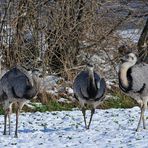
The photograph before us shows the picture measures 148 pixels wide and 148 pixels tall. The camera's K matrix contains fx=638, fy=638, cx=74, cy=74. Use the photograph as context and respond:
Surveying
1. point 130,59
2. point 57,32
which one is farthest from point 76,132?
point 57,32

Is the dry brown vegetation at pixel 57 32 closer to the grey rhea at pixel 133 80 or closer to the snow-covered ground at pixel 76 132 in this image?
the snow-covered ground at pixel 76 132

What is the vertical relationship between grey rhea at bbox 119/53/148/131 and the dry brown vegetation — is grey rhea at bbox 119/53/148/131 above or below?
below

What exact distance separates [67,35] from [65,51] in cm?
47

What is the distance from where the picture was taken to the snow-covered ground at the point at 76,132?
350 inches

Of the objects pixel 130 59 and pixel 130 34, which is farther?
pixel 130 34

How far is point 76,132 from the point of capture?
9.94m

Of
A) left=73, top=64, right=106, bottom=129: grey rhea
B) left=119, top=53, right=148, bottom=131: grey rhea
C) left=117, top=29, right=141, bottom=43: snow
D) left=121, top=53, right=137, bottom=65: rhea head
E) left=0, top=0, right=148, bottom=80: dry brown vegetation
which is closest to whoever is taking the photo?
left=119, top=53, right=148, bottom=131: grey rhea

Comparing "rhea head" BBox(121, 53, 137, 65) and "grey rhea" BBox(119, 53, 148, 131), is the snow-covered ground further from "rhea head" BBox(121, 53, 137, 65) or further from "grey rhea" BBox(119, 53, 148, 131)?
"rhea head" BBox(121, 53, 137, 65)

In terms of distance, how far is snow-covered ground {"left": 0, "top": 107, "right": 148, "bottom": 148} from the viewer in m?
8.88

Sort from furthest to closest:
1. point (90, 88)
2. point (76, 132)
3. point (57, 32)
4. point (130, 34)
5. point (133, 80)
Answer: point (130, 34) < point (57, 32) < point (90, 88) < point (76, 132) < point (133, 80)

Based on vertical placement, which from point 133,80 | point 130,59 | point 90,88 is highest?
point 130,59

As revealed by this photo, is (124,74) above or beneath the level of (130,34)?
beneath

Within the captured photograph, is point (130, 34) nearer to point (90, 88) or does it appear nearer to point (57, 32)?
point (57, 32)

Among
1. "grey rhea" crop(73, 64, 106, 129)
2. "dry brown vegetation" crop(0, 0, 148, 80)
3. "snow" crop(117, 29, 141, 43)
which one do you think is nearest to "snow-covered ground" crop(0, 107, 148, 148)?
"grey rhea" crop(73, 64, 106, 129)
